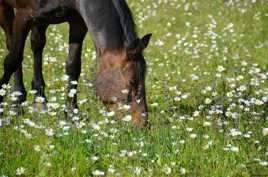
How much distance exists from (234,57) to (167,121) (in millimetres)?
7026

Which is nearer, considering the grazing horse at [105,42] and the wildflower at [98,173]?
the wildflower at [98,173]

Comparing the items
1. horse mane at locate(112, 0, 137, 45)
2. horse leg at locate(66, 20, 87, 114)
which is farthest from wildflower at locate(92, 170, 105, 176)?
horse leg at locate(66, 20, 87, 114)

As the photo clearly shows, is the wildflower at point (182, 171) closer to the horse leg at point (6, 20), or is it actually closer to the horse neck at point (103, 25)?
the horse neck at point (103, 25)

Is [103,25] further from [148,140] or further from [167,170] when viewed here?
[167,170]

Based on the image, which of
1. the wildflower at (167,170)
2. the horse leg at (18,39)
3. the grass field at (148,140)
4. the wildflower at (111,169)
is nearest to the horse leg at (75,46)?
the grass field at (148,140)

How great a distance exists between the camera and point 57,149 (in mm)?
5344

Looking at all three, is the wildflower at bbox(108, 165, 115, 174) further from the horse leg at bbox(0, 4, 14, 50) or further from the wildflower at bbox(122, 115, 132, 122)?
the horse leg at bbox(0, 4, 14, 50)

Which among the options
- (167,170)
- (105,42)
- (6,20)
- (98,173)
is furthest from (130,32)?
(6,20)

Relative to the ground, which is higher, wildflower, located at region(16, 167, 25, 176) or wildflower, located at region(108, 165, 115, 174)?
wildflower, located at region(16, 167, 25, 176)

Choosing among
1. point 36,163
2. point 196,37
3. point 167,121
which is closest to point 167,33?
point 196,37

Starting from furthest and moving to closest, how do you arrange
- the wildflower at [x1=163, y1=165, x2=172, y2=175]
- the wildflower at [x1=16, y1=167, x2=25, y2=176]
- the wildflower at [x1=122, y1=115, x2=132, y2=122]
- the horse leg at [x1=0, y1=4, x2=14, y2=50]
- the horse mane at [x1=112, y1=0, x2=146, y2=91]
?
the horse leg at [x1=0, y1=4, x2=14, y2=50] → the horse mane at [x1=112, y1=0, x2=146, y2=91] → the wildflower at [x1=122, y1=115, x2=132, y2=122] → the wildflower at [x1=163, y1=165, x2=172, y2=175] → the wildflower at [x1=16, y1=167, x2=25, y2=176]

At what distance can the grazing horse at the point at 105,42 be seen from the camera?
6.38 meters

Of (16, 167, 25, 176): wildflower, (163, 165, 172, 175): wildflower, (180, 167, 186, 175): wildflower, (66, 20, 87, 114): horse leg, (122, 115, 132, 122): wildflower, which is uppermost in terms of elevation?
(66, 20, 87, 114): horse leg

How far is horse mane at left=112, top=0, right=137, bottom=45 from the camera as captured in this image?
21.9 ft
